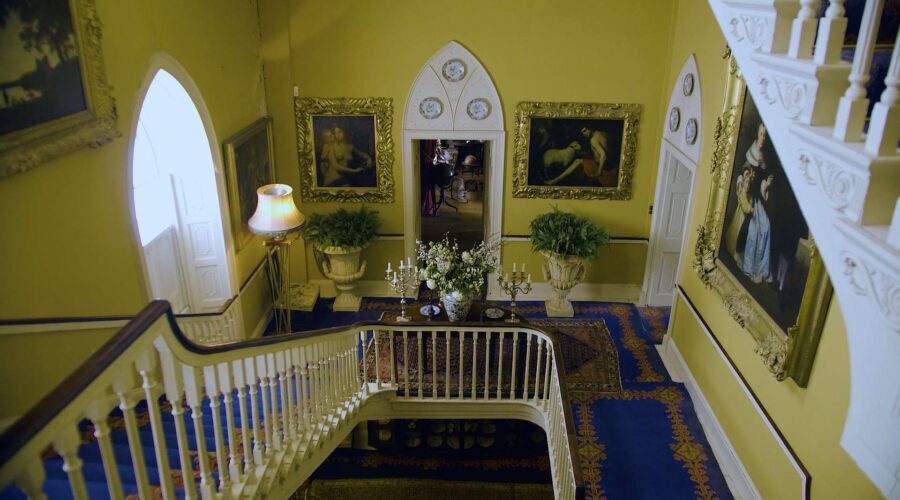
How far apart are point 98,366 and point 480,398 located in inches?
164

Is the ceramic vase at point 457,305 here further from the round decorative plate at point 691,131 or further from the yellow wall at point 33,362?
the yellow wall at point 33,362

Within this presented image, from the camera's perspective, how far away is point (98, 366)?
188 cm

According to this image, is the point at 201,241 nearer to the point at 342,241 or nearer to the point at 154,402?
the point at 342,241

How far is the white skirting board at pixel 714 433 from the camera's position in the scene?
16.3 feet

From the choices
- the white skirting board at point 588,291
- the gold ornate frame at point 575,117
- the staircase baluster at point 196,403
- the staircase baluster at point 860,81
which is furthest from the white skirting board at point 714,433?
the staircase baluster at point 196,403

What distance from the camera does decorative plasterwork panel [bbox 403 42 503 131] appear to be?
7.71m

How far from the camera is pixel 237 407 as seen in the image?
4.49 meters

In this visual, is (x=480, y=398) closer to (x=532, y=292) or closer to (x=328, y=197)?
(x=532, y=292)

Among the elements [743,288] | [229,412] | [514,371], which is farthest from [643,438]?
[229,412]

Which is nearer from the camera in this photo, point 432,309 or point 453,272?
point 453,272

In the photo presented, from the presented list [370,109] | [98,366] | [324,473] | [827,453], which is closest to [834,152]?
[98,366]

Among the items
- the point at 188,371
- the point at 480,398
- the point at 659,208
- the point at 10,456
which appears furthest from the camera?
the point at 659,208

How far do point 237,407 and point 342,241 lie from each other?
363 cm

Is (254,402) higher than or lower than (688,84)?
lower
